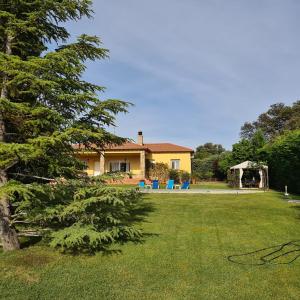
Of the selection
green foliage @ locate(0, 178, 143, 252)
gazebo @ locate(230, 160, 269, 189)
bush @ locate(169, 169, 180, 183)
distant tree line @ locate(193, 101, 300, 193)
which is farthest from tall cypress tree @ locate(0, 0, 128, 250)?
bush @ locate(169, 169, 180, 183)

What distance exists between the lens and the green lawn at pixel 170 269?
602cm

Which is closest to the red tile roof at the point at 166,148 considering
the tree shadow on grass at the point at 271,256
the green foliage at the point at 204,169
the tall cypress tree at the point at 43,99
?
the green foliage at the point at 204,169

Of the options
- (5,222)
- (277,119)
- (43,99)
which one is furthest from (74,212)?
(277,119)

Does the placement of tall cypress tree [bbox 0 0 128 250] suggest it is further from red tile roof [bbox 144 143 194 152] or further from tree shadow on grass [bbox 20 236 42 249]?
red tile roof [bbox 144 143 194 152]

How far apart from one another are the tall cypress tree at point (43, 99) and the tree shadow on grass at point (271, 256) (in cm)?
446

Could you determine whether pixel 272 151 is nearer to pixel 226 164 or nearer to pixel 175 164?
pixel 175 164

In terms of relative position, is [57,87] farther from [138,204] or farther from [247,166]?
[247,166]

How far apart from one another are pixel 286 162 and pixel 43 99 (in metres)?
19.5

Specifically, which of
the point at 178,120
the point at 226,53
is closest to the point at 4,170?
the point at 226,53

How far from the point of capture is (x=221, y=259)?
7914mm

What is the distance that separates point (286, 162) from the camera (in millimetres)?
23656

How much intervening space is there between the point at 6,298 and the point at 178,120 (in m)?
35.4

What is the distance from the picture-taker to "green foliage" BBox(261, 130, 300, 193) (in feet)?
72.7

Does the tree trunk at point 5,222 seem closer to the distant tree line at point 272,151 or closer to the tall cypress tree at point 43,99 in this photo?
the tall cypress tree at point 43,99
